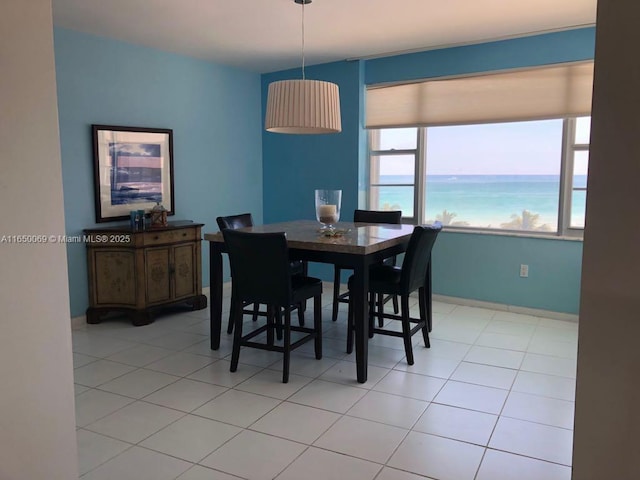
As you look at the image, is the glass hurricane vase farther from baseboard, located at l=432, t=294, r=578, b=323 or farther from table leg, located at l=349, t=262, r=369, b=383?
baseboard, located at l=432, t=294, r=578, b=323

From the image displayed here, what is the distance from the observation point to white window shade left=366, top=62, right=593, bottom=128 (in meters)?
4.19

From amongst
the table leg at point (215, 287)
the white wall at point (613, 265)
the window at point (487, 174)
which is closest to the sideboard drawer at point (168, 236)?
the table leg at point (215, 287)

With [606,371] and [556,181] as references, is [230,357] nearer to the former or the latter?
[606,371]

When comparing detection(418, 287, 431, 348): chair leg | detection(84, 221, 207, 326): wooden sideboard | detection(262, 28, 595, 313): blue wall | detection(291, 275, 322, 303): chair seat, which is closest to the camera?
detection(291, 275, 322, 303): chair seat

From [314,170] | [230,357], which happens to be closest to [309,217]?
[314,170]

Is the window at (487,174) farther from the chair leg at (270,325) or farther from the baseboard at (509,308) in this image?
the chair leg at (270,325)

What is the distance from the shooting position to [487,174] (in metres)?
4.89

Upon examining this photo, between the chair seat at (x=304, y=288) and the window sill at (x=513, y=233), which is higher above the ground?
the window sill at (x=513, y=233)

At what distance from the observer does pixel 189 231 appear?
4.56m

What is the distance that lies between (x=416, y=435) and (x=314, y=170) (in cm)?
360

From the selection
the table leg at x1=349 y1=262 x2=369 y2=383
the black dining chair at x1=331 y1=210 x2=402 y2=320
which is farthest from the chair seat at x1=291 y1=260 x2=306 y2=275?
the table leg at x1=349 y1=262 x2=369 y2=383

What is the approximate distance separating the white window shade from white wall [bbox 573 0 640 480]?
10.8 ft

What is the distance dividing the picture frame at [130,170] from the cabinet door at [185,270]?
0.50 metres

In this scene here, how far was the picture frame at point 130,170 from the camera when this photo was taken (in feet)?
13.9
